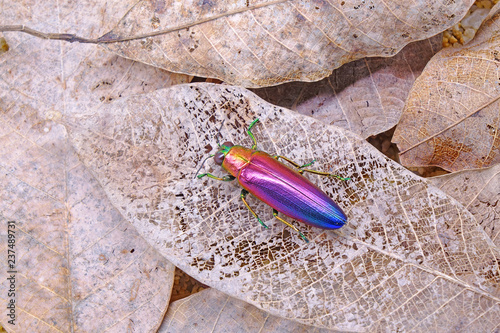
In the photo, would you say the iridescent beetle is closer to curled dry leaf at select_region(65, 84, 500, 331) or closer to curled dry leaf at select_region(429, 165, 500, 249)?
curled dry leaf at select_region(65, 84, 500, 331)

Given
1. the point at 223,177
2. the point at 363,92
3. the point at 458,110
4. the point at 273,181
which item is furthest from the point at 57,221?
the point at 458,110

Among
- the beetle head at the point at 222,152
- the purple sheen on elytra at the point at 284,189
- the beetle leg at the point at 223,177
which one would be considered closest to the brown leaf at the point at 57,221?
the beetle leg at the point at 223,177

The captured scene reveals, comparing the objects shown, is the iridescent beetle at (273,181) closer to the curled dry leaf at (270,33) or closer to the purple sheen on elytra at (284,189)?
the purple sheen on elytra at (284,189)

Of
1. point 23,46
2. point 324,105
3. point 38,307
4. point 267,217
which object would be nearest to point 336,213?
point 267,217

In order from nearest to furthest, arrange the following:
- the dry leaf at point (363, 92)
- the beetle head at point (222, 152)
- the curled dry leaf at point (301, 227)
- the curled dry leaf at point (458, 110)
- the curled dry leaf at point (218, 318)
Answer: the curled dry leaf at point (301, 227) → the beetle head at point (222, 152) → the curled dry leaf at point (458, 110) → the curled dry leaf at point (218, 318) → the dry leaf at point (363, 92)

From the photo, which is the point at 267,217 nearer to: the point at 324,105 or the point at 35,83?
the point at 324,105

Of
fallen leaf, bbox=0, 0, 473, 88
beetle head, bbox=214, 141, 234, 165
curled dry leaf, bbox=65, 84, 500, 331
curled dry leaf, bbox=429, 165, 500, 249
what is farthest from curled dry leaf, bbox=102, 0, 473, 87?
curled dry leaf, bbox=429, 165, 500, 249

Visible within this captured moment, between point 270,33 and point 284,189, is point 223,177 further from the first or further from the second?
point 270,33
